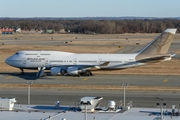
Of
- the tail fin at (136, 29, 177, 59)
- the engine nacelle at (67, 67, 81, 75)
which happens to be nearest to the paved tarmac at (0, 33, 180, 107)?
the engine nacelle at (67, 67, 81, 75)

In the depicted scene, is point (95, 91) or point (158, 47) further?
point (158, 47)

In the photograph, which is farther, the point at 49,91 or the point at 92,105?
the point at 49,91

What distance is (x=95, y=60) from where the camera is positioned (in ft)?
259

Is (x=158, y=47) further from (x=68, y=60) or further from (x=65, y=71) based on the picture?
(x=65, y=71)

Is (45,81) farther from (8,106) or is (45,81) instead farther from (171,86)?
(8,106)

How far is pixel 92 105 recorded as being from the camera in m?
35.8

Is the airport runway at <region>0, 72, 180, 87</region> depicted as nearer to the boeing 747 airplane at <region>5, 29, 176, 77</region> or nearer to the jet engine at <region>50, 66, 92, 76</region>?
the jet engine at <region>50, 66, 92, 76</region>

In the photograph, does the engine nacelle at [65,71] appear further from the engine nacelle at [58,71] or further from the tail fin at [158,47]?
the tail fin at [158,47]

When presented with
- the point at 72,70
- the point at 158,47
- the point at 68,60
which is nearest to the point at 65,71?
the point at 72,70

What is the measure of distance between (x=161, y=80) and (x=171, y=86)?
5811mm

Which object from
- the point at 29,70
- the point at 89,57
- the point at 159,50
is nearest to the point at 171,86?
the point at 159,50

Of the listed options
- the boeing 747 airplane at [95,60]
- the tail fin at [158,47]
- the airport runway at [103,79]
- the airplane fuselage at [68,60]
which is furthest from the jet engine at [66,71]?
the tail fin at [158,47]

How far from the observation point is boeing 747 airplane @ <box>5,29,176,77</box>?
255 ft

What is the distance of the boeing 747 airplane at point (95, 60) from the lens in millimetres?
77750
